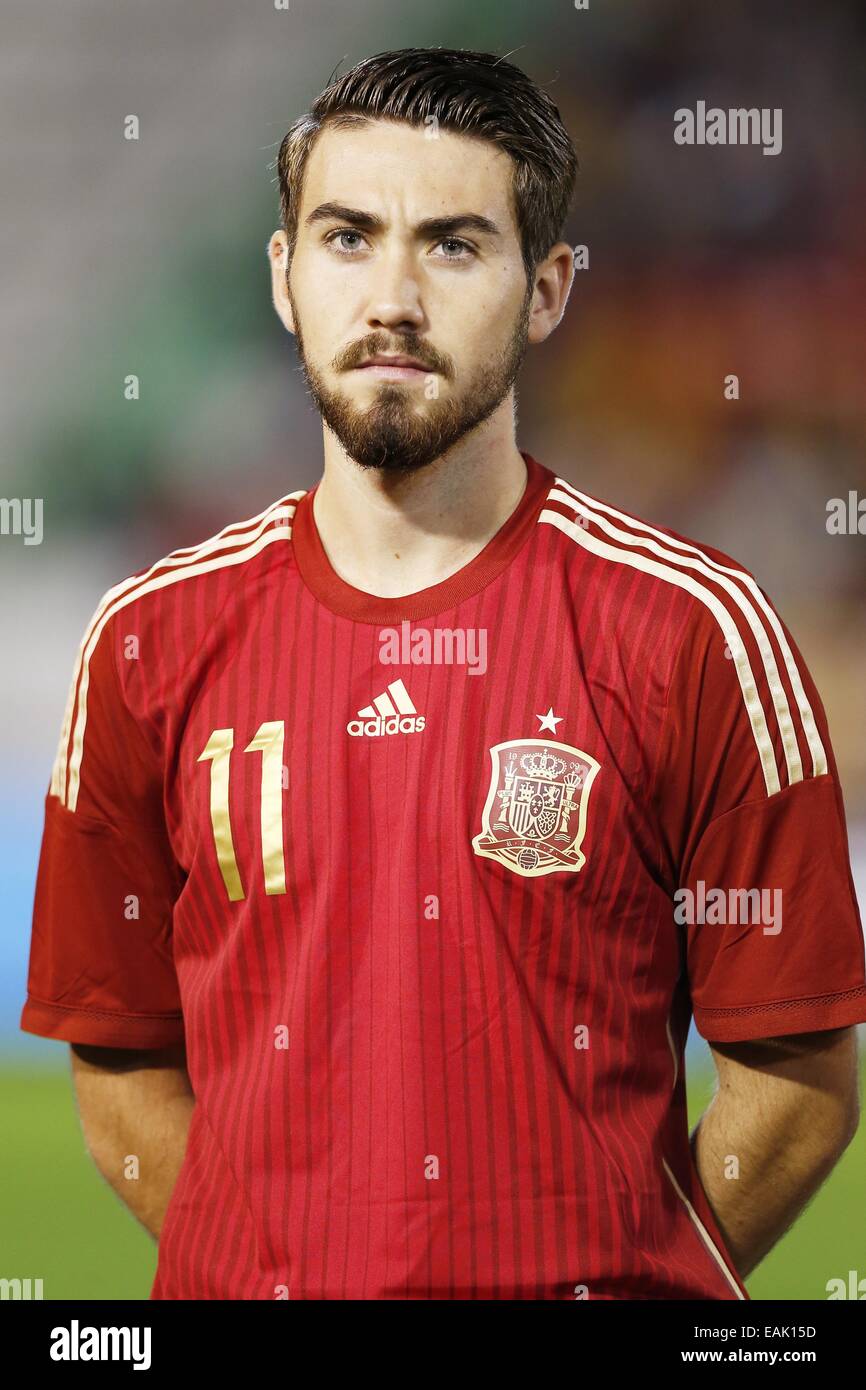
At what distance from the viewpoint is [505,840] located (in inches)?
64.8

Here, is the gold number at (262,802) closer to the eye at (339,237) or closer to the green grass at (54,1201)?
the eye at (339,237)

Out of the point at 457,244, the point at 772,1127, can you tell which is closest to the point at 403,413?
the point at 457,244

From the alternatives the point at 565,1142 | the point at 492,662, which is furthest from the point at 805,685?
the point at 565,1142

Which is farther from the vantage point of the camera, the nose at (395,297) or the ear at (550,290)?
the ear at (550,290)

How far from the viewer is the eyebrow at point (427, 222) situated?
1.68m

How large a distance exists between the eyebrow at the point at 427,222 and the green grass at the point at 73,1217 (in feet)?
4.05

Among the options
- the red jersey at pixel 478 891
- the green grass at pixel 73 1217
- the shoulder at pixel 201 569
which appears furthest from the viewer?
the green grass at pixel 73 1217

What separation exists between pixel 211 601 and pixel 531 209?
0.56 metres

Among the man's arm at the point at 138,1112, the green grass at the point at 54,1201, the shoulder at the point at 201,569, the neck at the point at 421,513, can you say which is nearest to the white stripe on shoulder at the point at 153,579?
the shoulder at the point at 201,569

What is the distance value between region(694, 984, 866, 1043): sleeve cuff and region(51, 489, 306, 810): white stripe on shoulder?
Result: 0.73 m

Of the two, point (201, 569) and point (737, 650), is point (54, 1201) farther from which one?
point (737, 650)

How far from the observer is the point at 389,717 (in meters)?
1.70

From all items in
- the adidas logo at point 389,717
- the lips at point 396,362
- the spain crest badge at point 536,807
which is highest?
the lips at point 396,362

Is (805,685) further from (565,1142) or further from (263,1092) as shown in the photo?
(263,1092)
